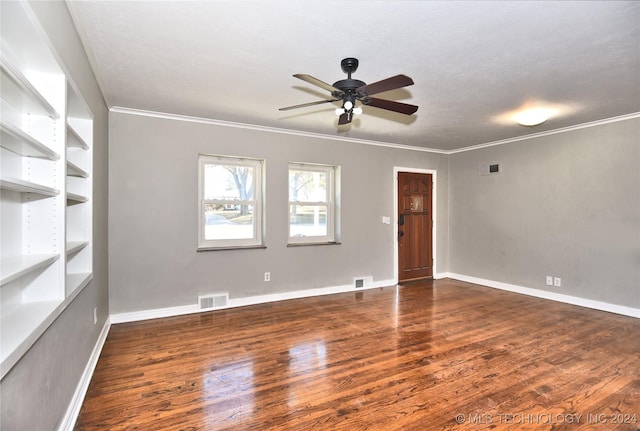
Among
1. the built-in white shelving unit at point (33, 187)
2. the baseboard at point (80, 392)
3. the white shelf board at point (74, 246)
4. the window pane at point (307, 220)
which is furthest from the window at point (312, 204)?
the built-in white shelving unit at point (33, 187)

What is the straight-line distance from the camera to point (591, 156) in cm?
439

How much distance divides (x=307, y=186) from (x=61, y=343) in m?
3.72

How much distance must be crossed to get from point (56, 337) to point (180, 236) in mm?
2384

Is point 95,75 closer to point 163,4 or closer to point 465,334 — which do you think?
point 163,4

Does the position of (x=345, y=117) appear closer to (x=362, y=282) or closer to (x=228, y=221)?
(x=228, y=221)

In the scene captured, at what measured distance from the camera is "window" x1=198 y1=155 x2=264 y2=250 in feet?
14.3

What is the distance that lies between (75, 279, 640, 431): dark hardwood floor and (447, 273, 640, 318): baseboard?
19 centimetres

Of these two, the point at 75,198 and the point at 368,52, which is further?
the point at 368,52

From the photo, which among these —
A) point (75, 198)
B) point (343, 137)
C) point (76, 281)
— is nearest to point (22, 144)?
point (75, 198)

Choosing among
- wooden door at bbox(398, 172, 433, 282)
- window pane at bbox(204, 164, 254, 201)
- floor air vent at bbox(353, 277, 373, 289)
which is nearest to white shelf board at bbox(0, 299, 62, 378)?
window pane at bbox(204, 164, 254, 201)

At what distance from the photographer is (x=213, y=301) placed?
4.26 m

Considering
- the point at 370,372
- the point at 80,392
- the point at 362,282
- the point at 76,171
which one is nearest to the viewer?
the point at 80,392

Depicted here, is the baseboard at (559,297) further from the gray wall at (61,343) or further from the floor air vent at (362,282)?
the gray wall at (61,343)

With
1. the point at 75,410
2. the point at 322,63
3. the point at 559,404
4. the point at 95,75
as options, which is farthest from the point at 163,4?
the point at 559,404
